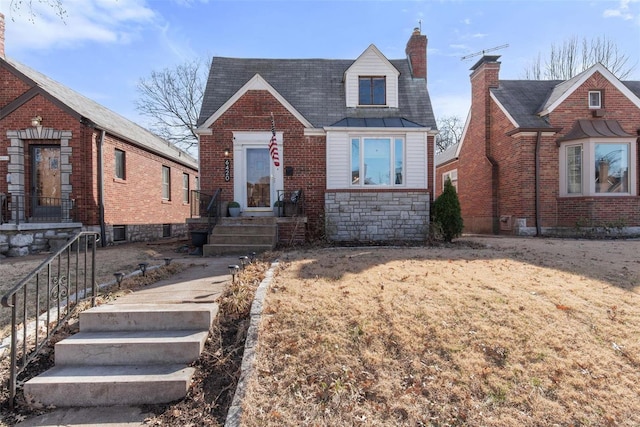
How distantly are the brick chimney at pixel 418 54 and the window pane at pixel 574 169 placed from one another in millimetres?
6225

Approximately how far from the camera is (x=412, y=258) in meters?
7.00

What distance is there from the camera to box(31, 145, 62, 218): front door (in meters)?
10.7

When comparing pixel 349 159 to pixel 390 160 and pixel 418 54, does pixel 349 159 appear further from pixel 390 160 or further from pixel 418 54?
pixel 418 54

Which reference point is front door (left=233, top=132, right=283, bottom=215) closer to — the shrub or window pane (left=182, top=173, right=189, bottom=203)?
the shrub

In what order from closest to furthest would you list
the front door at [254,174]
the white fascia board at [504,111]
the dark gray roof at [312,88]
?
1. the front door at [254,174]
2. the dark gray roof at [312,88]
3. the white fascia board at [504,111]

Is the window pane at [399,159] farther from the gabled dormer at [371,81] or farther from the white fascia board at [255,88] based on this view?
the white fascia board at [255,88]

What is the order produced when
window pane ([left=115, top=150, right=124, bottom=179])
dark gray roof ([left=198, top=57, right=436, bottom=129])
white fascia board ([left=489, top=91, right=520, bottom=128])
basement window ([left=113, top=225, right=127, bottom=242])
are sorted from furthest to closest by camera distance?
white fascia board ([left=489, top=91, right=520, bottom=128])
window pane ([left=115, top=150, right=124, bottom=179])
basement window ([left=113, top=225, right=127, bottom=242])
dark gray roof ([left=198, top=57, right=436, bottom=129])

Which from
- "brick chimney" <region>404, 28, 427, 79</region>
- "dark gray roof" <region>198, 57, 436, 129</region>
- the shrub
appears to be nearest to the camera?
the shrub

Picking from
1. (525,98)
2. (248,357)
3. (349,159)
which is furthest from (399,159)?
(248,357)

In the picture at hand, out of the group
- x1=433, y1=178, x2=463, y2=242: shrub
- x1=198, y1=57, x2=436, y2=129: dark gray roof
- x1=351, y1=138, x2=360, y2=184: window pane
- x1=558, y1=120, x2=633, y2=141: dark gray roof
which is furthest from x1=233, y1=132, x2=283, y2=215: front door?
x1=558, y1=120, x2=633, y2=141: dark gray roof

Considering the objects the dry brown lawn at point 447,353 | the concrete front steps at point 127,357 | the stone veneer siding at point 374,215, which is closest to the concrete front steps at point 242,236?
the stone veneer siding at point 374,215

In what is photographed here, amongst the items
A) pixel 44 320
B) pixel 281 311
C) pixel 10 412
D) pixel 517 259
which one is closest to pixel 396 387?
pixel 281 311

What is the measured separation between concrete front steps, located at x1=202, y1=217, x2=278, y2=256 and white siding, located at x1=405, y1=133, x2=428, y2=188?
4.67 m

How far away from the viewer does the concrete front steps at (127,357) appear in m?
3.03
